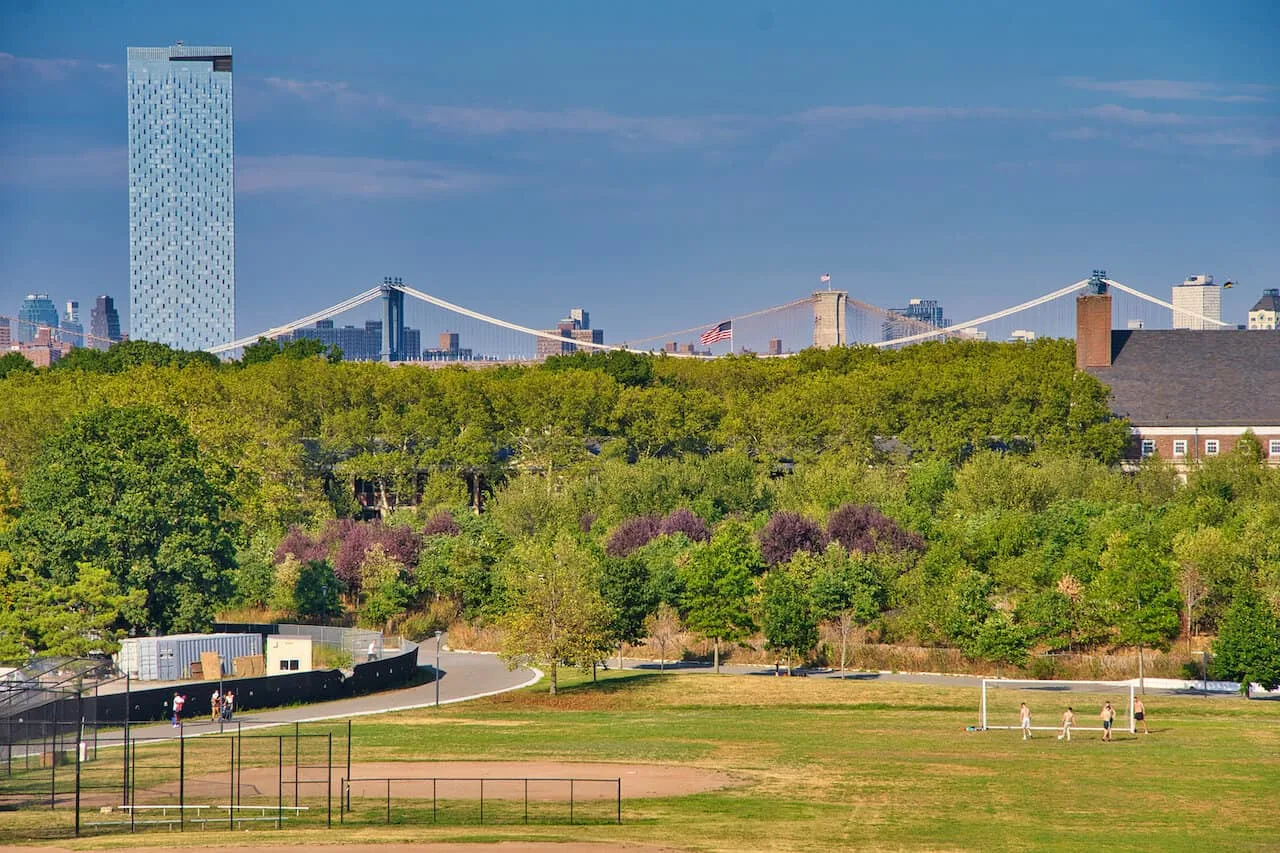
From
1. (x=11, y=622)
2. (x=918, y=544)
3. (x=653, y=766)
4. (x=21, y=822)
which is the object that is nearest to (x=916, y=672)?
(x=918, y=544)

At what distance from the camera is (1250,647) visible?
53531 millimetres

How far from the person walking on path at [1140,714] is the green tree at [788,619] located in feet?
43.0

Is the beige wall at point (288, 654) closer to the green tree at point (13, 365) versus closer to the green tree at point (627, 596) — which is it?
the green tree at point (627, 596)

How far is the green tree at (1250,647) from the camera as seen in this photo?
53438 millimetres

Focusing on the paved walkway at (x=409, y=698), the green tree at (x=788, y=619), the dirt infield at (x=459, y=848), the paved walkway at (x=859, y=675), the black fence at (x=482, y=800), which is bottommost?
the dirt infield at (x=459, y=848)

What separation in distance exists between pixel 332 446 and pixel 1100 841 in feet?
251

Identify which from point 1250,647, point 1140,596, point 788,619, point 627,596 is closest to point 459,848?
point 788,619

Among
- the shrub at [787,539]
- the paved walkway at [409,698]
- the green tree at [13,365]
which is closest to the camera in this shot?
the paved walkway at [409,698]

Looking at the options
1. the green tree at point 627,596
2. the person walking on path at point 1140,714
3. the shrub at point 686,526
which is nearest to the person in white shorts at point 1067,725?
the person walking on path at point 1140,714

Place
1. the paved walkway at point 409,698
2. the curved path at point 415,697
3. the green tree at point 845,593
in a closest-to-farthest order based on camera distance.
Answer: the paved walkway at point 409,698, the curved path at point 415,697, the green tree at point 845,593

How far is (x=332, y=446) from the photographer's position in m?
105

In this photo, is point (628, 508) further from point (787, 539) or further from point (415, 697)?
point (415, 697)

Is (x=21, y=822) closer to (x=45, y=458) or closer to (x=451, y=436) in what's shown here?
(x=45, y=458)

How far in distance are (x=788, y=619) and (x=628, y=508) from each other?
83.3ft
